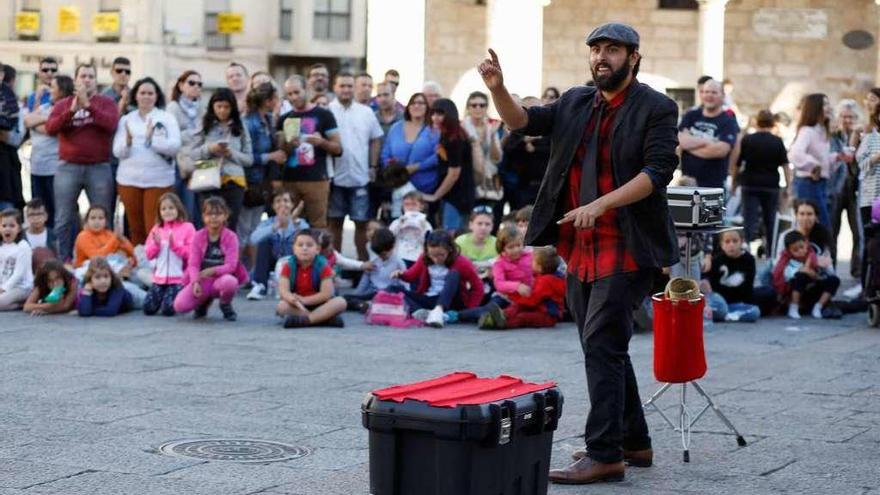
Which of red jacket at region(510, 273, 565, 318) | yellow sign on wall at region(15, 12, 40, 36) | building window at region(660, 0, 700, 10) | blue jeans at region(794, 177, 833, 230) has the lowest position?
red jacket at region(510, 273, 565, 318)

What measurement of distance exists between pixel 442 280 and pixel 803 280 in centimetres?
300

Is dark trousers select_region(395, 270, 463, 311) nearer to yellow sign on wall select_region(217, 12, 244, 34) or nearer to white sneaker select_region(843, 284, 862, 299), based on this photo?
white sneaker select_region(843, 284, 862, 299)

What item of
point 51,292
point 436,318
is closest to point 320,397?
point 436,318

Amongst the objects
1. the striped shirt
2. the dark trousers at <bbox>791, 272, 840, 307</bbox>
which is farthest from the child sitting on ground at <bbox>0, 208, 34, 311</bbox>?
Result: the striped shirt

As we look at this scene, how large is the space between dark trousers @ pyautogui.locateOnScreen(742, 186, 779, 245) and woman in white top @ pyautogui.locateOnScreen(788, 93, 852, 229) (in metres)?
0.32

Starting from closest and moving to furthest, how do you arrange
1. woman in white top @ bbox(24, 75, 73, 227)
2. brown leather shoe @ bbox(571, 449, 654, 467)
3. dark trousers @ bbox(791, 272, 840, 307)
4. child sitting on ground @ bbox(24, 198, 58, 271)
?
brown leather shoe @ bbox(571, 449, 654, 467) → dark trousers @ bbox(791, 272, 840, 307) → child sitting on ground @ bbox(24, 198, 58, 271) → woman in white top @ bbox(24, 75, 73, 227)

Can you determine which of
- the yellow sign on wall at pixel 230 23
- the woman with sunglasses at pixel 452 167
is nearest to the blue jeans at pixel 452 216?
the woman with sunglasses at pixel 452 167

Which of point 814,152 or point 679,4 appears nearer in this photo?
point 814,152

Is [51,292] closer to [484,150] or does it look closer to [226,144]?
[226,144]

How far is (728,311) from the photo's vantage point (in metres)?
14.2

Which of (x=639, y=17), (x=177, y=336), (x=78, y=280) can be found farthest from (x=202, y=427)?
(x=639, y=17)

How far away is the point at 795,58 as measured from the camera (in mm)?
32906

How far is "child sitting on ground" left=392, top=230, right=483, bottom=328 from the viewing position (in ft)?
45.3

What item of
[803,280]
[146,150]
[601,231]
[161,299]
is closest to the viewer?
[601,231]
